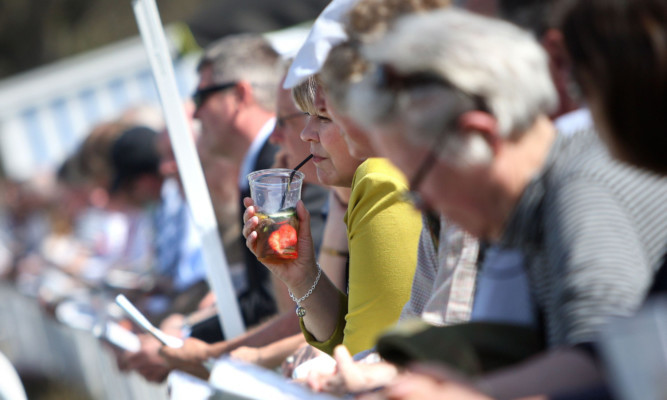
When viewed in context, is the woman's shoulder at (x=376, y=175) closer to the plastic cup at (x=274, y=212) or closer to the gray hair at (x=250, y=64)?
the plastic cup at (x=274, y=212)

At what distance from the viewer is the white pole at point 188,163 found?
279cm

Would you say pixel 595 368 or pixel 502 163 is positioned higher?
pixel 502 163

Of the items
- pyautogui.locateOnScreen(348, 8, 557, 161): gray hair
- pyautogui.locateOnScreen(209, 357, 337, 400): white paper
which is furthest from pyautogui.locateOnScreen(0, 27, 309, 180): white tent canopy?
pyautogui.locateOnScreen(348, 8, 557, 161): gray hair

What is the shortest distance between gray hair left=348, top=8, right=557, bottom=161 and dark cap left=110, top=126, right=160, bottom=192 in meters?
4.64

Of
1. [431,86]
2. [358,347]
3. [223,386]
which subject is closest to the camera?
[431,86]

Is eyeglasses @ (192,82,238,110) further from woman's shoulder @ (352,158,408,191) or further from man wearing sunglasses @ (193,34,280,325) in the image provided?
woman's shoulder @ (352,158,408,191)

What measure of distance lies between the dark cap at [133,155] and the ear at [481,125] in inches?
185

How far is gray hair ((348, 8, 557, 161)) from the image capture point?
1.26 m

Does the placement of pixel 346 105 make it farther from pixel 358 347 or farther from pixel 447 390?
pixel 358 347

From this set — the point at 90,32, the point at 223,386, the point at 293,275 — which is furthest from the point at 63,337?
the point at 90,32

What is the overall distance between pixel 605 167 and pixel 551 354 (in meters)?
0.33

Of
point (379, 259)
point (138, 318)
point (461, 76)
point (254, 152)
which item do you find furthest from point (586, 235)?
point (254, 152)

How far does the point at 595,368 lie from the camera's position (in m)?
1.18

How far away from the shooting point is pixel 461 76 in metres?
1.25
